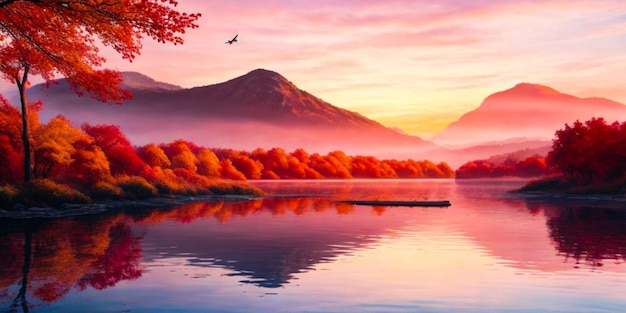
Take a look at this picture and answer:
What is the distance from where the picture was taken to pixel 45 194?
5291cm

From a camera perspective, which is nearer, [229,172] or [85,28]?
[85,28]

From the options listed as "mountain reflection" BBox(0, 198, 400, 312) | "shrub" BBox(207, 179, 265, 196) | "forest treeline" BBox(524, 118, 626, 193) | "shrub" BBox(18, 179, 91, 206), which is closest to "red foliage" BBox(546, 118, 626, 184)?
"forest treeline" BBox(524, 118, 626, 193)

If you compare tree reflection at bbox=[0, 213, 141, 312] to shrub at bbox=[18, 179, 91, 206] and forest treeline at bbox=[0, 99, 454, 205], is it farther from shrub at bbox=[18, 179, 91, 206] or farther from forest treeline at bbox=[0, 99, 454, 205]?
forest treeline at bbox=[0, 99, 454, 205]

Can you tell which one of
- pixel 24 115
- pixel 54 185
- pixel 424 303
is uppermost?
pixel 24 115

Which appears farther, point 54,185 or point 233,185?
point 233,185

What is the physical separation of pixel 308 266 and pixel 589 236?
21.3 metres

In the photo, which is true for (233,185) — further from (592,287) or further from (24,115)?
(592,287)

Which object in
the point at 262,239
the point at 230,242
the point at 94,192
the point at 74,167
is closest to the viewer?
the point at 230,242

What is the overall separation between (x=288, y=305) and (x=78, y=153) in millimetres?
51391

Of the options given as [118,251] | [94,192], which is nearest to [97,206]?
[94,192]

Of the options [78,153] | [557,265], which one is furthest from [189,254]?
[78,153]

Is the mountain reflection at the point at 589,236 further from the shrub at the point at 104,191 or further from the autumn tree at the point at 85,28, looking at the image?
the shrub at the point at 104,191

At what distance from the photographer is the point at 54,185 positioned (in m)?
54.0

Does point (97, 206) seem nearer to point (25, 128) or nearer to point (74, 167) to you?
point (74, 167)
